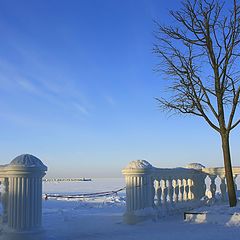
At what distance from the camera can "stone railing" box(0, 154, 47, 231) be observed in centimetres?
767

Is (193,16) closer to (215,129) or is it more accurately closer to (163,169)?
(215,129)

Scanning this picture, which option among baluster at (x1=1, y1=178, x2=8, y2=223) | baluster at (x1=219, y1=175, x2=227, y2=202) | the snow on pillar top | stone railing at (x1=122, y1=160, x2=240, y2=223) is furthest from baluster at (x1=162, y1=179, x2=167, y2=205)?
baluster at (x1=1, y1=178, x2=8, y2=223)

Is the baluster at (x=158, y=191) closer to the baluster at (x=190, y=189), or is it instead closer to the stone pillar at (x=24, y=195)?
the baluster at (x=190, y=189)

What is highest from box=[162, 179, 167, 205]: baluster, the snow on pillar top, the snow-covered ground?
the snow on pillar top

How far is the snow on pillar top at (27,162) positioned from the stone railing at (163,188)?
10.8 feet

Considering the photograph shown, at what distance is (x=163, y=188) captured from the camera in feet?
37.9

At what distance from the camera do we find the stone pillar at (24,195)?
7.67 m

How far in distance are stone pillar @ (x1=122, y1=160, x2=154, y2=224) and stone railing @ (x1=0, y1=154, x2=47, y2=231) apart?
10.7 feet

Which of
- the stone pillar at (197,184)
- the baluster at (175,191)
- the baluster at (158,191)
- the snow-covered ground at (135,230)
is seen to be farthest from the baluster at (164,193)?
the stone pillar at (197,184)

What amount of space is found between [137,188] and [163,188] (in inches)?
48.4

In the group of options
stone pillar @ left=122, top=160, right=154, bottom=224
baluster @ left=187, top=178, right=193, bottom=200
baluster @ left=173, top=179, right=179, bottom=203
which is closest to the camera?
stone pillar @ left=122, top=160, right=154, bottom=224

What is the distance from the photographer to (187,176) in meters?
12.9

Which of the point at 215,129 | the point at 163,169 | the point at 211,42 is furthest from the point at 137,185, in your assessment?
the point at 211,42

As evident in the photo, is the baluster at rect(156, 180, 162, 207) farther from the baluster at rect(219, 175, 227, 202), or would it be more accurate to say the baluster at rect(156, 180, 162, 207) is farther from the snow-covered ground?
the baluster at rect(219, 175, 227, 202)
